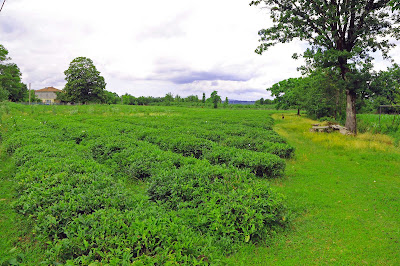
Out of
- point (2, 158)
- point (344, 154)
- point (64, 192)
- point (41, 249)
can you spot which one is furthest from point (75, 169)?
point (344, 154)

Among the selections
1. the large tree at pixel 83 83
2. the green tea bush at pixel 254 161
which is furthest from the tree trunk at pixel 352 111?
the large tree at pixel 83 83

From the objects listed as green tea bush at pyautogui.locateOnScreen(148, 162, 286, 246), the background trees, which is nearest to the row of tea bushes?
green tea bush at pyautogui.locateOnScreen(148, 162, 286, 246)

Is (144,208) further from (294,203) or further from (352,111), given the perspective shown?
(352,111)

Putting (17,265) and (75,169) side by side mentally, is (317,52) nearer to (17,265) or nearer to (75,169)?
(75,169)

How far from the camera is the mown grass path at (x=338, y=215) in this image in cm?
374

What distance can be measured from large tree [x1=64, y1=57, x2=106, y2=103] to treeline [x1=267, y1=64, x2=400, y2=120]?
150 feet

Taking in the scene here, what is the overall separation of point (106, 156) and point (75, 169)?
3.01 metres

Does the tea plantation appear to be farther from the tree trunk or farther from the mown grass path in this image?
the tree trunk

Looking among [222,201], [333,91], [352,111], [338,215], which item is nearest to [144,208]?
[222,201]

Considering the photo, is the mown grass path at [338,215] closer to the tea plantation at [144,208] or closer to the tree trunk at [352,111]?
the tea plantation at [144,208]

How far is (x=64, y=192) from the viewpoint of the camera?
4145mm

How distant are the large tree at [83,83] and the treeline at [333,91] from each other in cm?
4578

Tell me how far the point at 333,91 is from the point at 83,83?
52.2 meters

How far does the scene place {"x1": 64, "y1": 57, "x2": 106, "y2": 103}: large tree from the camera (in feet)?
178
